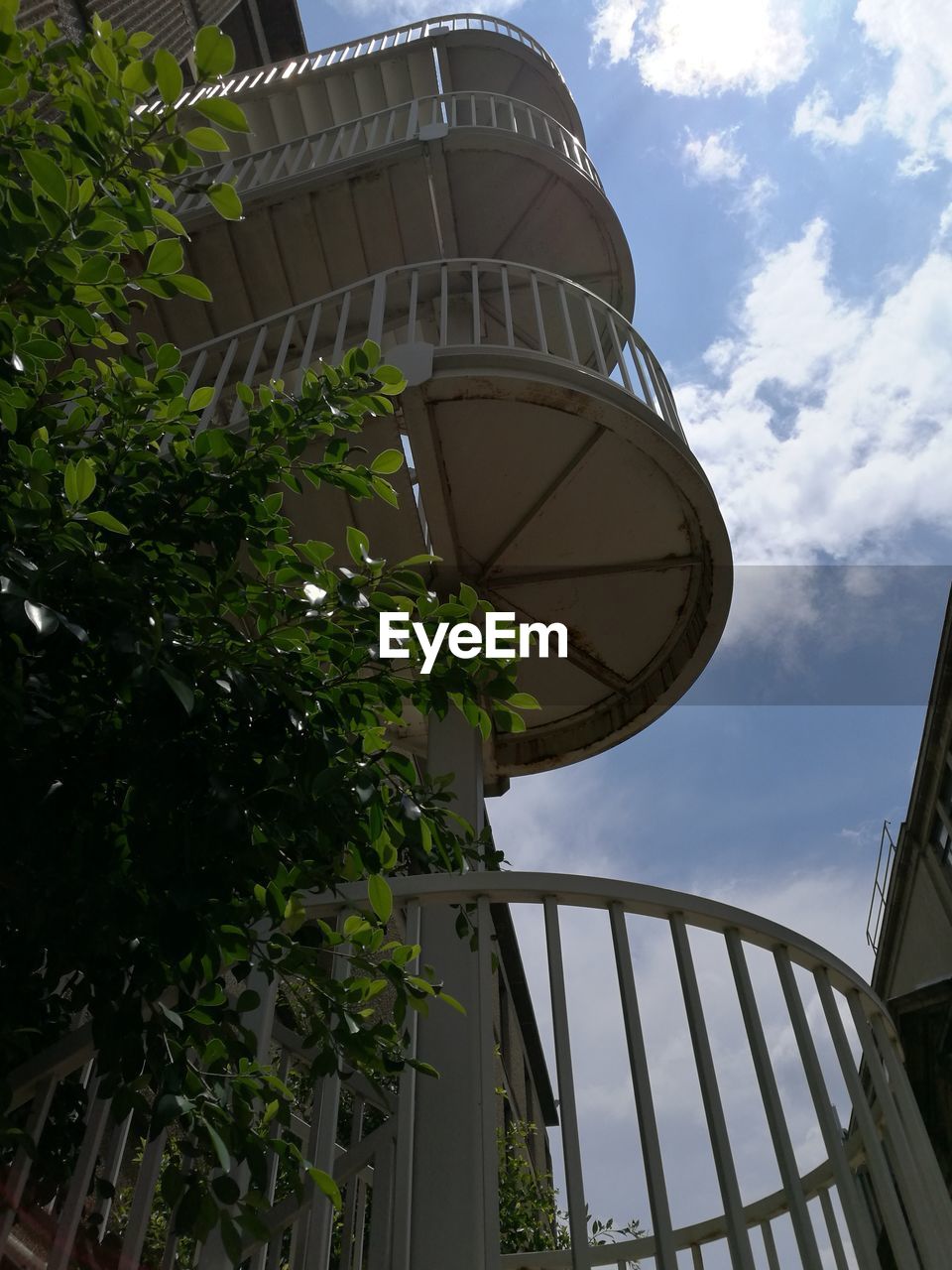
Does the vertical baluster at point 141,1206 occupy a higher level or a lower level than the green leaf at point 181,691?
lower

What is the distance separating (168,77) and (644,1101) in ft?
8.74

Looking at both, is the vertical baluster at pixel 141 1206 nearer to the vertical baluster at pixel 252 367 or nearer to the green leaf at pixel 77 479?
the green leaf at pixel 77 479

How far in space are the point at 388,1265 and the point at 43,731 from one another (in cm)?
176

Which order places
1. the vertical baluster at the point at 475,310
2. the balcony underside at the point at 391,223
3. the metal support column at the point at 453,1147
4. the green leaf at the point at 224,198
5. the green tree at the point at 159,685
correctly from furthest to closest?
the balcony underside at the point at 391,223
the vertical baluster at the point at 475,310
the metal support column at the point at 453,1147
the green leaf at the point at 224,198
the green tree at the point at 159,685

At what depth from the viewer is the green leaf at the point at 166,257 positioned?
1858 mm

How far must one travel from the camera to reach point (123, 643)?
1.67 meters

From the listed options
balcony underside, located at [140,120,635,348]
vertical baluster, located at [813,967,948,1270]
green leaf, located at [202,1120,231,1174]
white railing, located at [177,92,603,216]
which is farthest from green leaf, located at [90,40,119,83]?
white railing, located at [177,92,603,216]

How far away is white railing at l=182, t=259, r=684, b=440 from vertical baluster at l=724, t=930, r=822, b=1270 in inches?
115

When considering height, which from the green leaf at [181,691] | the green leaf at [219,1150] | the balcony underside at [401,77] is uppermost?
the balcony underside at [401,77]

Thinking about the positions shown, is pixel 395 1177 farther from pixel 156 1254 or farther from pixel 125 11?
pixel 125 11

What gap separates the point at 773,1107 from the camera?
2.60m

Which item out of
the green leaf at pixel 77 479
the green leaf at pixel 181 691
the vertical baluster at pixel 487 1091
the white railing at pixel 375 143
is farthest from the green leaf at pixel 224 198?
the white railing at pixel 375 143

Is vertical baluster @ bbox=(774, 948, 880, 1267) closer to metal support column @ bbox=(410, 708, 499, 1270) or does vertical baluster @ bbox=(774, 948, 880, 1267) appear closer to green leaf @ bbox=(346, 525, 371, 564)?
metal support column @ bbox=(410, 708, 499, 1270)

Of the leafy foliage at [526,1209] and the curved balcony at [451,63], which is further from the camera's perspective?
the curved balcony at [451,63]
